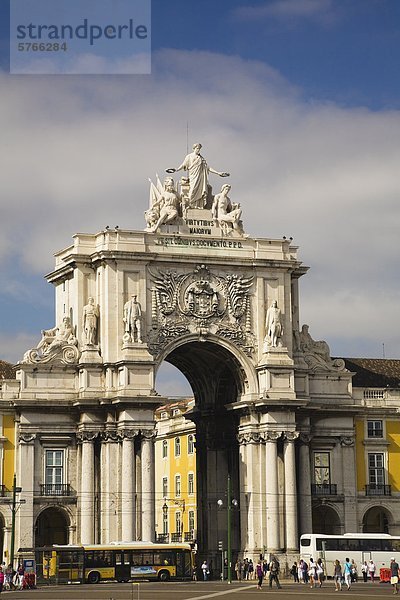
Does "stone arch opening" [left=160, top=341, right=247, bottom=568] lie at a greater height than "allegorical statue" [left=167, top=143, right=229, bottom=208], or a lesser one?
lesser

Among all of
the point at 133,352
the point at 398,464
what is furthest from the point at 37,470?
the point at 398,464

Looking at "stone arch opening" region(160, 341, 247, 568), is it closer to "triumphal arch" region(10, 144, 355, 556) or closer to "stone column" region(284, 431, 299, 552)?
"triumphal arch" region(10, 144, 355, 556)

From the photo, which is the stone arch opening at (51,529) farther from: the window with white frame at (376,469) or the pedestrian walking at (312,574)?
the window with white frame at (376,469)

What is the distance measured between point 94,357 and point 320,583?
1970cm

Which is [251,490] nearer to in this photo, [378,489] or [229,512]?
[229,512]

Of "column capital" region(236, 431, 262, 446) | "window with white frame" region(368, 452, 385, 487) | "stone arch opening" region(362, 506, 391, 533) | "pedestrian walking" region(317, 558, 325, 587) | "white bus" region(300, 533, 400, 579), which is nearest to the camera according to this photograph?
"pedestrian walking" region(317, 558, 325, 587)

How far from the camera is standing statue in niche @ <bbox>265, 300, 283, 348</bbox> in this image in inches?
3844

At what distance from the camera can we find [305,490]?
97.8 m

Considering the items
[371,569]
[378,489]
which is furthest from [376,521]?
[371,569]

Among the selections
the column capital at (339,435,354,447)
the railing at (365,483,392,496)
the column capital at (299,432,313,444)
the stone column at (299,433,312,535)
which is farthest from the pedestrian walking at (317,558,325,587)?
the column capital at (339,435,354,447)

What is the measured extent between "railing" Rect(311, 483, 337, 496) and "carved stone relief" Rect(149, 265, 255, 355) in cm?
987

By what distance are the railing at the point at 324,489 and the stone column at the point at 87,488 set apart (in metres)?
15.1

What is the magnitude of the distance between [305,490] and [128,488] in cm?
1228

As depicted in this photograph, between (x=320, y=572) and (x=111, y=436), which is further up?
(x=111, y=436)
